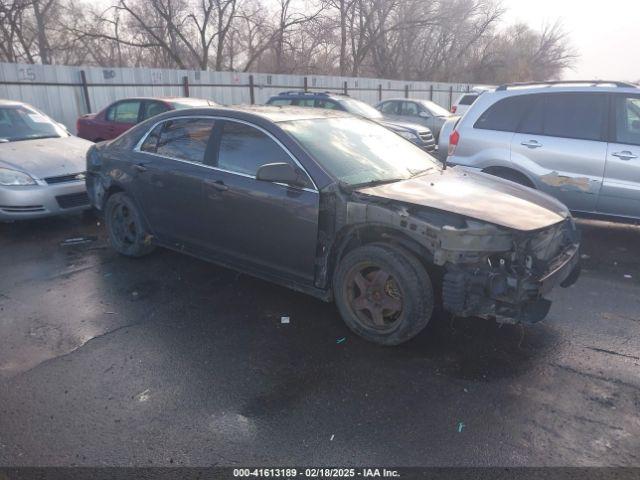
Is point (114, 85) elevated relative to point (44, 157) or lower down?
elevated

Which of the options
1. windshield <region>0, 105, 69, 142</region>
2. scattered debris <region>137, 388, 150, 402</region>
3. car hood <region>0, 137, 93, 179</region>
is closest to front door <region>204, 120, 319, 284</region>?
scattered debris <region>137, 388, 150, 402</region>

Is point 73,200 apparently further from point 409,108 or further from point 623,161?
point 409,108

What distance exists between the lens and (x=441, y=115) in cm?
1581

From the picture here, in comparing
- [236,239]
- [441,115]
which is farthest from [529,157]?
[441,115]

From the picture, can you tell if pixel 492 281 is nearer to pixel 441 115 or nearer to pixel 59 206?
pixel 59 206

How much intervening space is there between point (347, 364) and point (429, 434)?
841 millimetres

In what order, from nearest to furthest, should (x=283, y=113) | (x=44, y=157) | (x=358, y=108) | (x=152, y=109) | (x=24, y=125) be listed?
(x=283, y=113) → (x=44, y=157) → (x=24, y=125) → (x=152, y=109) → (x=358, y=108)

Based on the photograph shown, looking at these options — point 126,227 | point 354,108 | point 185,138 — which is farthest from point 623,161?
point 354,108

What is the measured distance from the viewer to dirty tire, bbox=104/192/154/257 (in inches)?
207

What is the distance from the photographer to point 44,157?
6.61 m

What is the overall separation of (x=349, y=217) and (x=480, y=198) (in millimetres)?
1039

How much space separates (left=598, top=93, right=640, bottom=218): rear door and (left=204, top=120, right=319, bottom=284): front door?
387 cm

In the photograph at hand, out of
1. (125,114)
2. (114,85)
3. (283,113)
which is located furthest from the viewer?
(114,85)

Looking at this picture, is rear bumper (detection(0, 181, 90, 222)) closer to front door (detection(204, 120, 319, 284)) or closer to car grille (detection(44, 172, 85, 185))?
car grille (detection(44, 172, 85, 185))
